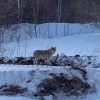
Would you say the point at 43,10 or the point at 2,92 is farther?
the point at 43,10

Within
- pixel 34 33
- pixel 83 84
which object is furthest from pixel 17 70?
pixel 34 33

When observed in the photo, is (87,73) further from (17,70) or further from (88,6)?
(88,6)

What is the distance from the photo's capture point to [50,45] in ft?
77.4

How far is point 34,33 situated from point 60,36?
2.12m

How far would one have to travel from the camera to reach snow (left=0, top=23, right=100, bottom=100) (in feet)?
28.5

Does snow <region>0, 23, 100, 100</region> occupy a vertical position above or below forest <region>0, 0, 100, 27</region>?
below

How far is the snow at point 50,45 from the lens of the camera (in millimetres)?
8688

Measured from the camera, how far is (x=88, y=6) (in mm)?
38375

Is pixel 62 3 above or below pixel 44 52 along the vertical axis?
above

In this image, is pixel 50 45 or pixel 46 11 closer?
pixel 50 45

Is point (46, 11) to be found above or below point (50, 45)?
above

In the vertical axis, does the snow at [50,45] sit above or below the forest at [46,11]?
below

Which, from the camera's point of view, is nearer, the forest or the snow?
the snow

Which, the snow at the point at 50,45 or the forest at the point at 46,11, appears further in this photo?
the forest at the point at 46,11
